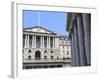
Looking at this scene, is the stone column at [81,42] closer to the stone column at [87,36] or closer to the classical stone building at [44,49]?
the stone column at [87,36]

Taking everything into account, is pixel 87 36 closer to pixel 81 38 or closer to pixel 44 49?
pixel 81 38

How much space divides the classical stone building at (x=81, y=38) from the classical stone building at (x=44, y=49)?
13cm

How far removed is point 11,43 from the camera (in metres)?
2.86

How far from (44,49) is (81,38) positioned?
59 centimetres

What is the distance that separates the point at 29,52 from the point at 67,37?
1.86 ft

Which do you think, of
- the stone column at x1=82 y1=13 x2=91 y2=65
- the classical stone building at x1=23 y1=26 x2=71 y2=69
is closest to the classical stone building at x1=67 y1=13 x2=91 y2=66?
the stone column at x1=82 y1=13 x2=91 y2=65

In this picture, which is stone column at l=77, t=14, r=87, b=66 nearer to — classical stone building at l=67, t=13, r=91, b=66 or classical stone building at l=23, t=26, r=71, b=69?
classical stone building at l=67, t=13, r=91, b=66

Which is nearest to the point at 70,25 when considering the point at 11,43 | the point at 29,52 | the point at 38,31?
the point at 38,31

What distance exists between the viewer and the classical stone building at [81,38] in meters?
3.34

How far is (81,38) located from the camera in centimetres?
340

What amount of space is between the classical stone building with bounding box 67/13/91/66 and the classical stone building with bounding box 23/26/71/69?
133 millimetres

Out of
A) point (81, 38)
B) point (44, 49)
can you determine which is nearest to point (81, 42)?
point (81, 38)

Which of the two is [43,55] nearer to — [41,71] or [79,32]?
[41,71]

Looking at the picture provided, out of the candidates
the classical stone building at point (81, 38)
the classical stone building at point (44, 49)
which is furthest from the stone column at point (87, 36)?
the classical stone building at point (44, 49)
